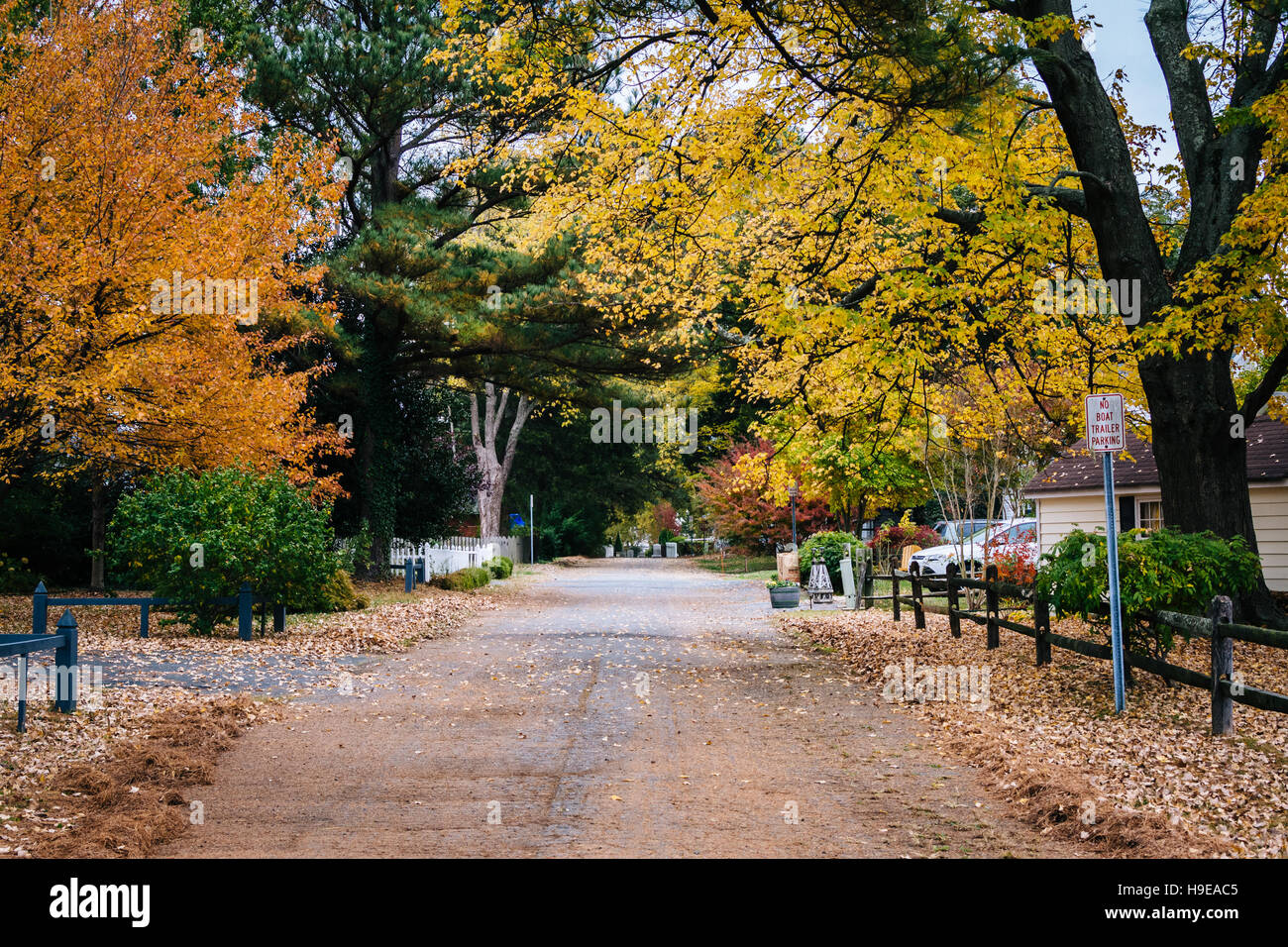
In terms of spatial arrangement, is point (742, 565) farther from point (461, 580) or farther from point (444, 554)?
point (461, 580)

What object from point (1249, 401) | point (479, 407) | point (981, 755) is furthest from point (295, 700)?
point (479, 407)

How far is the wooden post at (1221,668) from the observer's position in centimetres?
790

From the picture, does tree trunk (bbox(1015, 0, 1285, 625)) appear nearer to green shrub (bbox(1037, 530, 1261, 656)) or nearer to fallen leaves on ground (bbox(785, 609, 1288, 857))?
fallen leaves on ground (bbox(785, 609, 1288, 857))

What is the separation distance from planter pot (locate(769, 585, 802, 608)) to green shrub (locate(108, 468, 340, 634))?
9.80 m

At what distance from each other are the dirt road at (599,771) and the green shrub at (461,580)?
501 inches

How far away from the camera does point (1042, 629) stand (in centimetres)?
1135

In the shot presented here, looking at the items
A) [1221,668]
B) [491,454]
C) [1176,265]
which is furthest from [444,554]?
[1221,668]

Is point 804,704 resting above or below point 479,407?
below

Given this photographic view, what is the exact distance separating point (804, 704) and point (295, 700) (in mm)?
5215

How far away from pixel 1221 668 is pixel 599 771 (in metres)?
4.89

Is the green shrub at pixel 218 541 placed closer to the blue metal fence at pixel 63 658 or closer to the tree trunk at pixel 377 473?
the blue metal fence at pixel 63 658

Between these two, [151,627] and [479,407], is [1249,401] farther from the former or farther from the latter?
[479,407]

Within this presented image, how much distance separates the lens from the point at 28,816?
6.09 metres

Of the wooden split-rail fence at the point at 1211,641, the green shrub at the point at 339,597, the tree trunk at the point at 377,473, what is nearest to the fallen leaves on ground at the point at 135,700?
the green shrub at the point at 339,597
